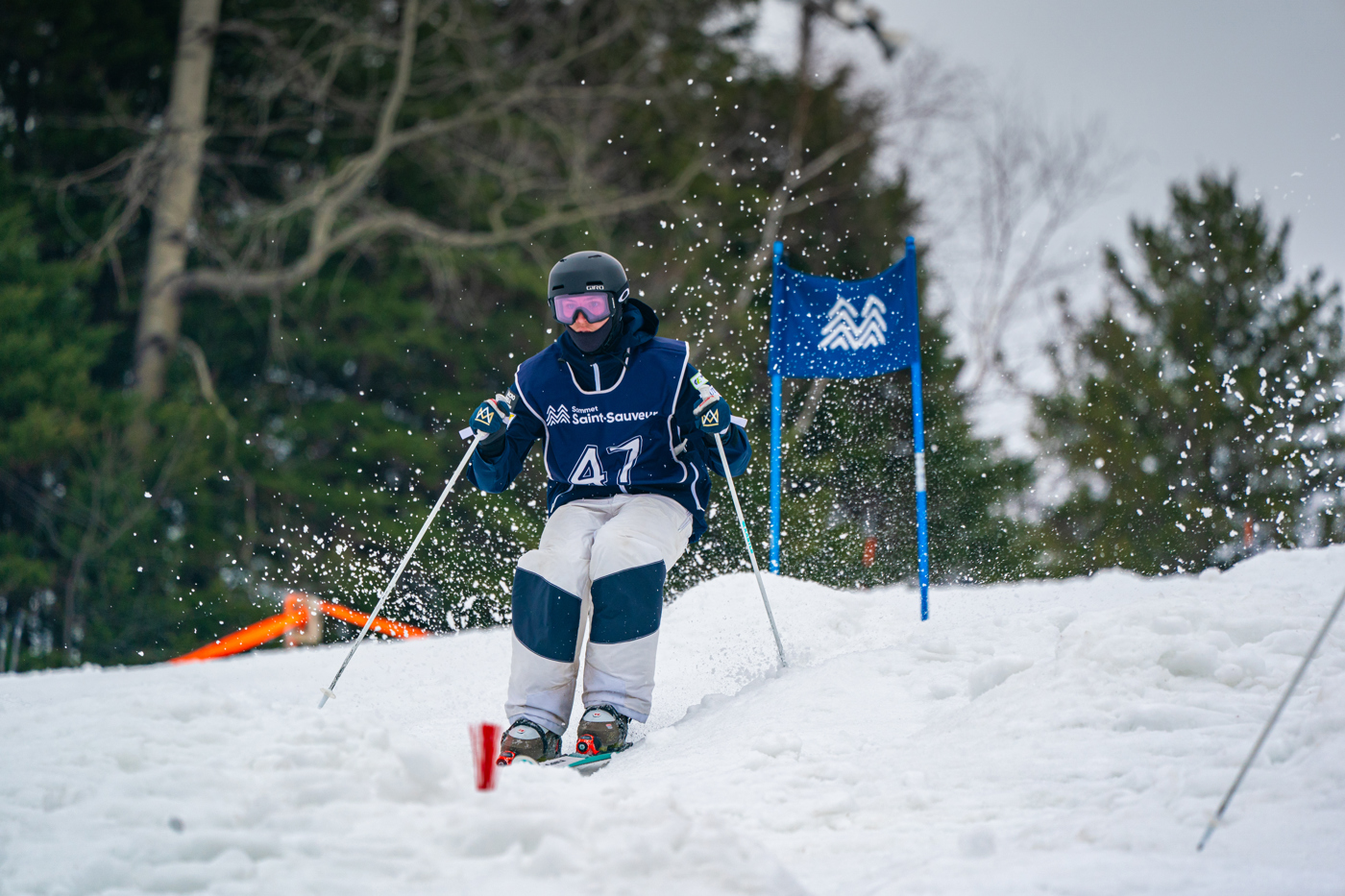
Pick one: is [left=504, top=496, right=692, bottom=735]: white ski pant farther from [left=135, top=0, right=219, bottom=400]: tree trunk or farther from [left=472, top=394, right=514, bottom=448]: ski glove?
[left=135, top=0, right=219, bottom=400]: tree trunk

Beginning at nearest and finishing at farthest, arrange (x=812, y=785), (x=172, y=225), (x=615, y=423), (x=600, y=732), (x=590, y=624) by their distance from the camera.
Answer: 1. (x=812, y=785)
2. (x=600, y=732)
3. (x=590, y=624)
4. (x=615, y=423)
5. (x=172, y=225)

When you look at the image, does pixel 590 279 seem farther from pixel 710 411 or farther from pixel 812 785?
pixel 812 785

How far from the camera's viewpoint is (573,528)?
4.04 meters

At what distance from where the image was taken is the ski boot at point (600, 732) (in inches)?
146

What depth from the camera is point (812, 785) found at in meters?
3.01

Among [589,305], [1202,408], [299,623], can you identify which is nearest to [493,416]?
[589,305]

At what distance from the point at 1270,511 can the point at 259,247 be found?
45.6 feet

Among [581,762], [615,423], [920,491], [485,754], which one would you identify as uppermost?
[615,423]

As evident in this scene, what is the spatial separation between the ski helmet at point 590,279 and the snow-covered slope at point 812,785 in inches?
60.9

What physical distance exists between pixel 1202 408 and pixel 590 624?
13.8m

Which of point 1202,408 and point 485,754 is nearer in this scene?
point 485,754

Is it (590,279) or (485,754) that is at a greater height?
(590,279)

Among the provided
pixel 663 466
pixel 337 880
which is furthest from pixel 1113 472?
pixel 337 880

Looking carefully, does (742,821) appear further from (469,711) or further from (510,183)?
(510,183)
